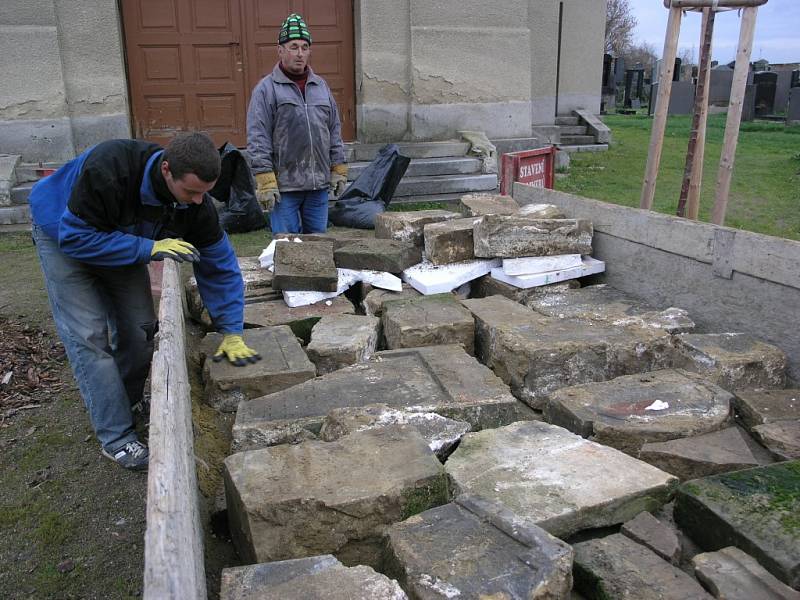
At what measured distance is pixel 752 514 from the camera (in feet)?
7.77

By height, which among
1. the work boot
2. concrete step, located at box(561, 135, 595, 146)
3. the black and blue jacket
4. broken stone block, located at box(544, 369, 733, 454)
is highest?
the black and blue jacket

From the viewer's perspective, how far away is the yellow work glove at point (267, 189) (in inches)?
213

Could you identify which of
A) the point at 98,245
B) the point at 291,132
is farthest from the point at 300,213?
the point at 98,245

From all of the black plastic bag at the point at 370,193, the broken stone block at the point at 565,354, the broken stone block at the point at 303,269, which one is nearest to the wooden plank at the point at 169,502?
the broken stone block at the point at 565,354

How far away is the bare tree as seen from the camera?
45969 millimetres

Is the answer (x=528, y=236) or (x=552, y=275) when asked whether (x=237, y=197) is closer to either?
(x=528, y=236)

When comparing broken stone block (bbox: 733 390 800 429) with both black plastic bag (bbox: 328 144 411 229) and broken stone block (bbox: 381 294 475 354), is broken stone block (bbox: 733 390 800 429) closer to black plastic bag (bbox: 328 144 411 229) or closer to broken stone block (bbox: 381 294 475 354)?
broken stone block (bbox: 381 294 475 354)

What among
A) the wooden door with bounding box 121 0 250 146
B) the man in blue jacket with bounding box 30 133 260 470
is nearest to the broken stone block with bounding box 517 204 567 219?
the man in blue jacket with bounding box 30 133 260 470

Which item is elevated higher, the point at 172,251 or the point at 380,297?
the point at 172,251

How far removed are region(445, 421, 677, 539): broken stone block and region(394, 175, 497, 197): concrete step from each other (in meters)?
6.32

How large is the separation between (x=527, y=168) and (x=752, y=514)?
14.9 ft

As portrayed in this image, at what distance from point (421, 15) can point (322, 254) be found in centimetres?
567

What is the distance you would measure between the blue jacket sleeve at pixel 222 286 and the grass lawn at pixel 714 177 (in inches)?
239

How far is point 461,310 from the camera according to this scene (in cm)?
429
